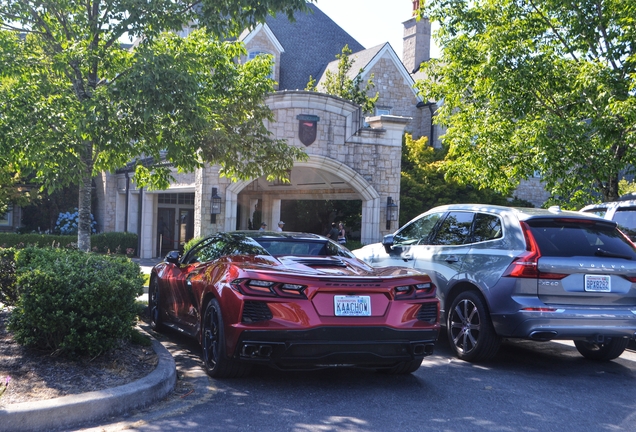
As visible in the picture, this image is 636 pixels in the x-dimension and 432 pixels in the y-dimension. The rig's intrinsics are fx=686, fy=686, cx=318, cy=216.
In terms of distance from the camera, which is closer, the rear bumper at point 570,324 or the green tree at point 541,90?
the rear bumper at point 570,324

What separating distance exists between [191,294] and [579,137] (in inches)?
315

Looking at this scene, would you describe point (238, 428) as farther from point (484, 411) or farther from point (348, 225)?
point (348, 225)

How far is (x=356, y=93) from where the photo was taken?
27.5 meters

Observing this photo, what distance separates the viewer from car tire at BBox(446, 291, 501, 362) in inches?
276

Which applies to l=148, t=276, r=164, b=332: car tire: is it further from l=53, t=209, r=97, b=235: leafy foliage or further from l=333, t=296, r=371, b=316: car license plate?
l=53, t=209, r=97, b=235: leafy foliage

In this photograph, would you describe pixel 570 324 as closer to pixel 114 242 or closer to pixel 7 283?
pixel 7 283

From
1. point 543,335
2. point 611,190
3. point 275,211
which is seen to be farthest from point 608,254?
point 275,211

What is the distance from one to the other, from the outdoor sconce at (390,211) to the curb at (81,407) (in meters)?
16.5

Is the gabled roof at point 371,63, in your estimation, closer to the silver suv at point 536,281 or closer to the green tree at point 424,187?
the green tree at point 424,187

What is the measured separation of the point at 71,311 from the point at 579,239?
4911mm

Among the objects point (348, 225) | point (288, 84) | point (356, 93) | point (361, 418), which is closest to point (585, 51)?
point (361, 418)

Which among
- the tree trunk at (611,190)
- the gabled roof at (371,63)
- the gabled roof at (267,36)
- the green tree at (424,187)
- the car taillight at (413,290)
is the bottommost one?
the car taillight at (413,290)

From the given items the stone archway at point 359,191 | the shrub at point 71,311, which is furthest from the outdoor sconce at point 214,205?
the shrub at point 71,311

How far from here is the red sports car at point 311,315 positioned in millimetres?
5535
